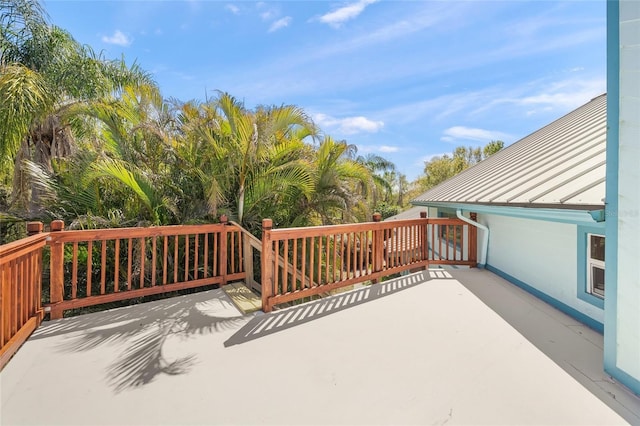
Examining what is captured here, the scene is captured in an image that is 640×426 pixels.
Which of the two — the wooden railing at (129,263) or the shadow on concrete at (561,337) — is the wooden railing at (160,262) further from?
the shadow on concrete at (561,337)

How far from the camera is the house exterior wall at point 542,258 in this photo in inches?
126

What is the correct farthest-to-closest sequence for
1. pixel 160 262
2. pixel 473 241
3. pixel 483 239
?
pixel 473 241 → pixel 483 239 → pixel 160 262

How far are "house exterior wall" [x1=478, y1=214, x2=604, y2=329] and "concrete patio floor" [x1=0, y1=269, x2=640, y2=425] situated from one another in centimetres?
32

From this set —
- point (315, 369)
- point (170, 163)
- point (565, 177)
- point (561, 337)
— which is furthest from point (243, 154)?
point (561, 337)

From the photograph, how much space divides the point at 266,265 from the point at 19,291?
2.29 m

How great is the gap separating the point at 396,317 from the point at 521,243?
9.11ft

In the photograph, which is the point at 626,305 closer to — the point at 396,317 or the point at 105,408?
the point at 396,317

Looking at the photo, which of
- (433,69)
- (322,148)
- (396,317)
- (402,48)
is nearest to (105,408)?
(396,317)

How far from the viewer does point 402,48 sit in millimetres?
6574

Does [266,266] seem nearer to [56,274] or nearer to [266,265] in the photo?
[266,265]

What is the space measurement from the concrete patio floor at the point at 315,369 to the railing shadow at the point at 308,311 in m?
0.02

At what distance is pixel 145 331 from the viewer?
8.96 ft

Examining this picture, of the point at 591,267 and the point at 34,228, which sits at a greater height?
the point at 34,228

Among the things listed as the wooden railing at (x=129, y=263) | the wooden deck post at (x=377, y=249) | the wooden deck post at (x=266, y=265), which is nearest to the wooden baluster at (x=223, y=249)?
the wooden railing at (x=129, y=263)
